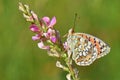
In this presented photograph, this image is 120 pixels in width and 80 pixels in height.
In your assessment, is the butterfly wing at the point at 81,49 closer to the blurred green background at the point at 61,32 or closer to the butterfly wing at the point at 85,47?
the butterfly wing at the point at 85,47

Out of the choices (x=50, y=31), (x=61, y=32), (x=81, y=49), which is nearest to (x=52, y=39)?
(x=50, y=31)

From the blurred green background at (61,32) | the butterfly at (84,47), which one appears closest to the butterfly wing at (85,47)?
the butterfly at (84,47)

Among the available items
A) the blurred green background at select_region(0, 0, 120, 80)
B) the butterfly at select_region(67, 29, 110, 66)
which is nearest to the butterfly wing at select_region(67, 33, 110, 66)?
the butterfly at select_region(67, 29, 110, 66)

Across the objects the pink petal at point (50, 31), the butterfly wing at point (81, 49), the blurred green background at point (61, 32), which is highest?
the pink petal at point (50, 31)

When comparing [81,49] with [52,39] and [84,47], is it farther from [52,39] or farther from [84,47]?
[52,39]

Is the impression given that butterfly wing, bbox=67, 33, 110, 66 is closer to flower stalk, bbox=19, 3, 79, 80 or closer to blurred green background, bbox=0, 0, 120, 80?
flower stalk, bbox=19, 3, 79, 80
